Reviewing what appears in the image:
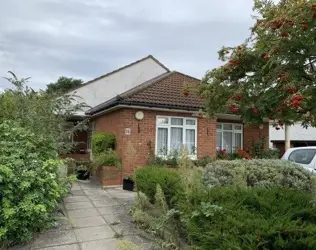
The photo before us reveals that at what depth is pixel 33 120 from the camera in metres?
7.82

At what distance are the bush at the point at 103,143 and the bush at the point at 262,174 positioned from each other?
6.17m

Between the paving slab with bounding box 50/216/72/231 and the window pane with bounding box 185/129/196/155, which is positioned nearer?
the paving slab with bounding box 50/216/72/231

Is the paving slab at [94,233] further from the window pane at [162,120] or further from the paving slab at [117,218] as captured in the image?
the window pane at [162,120]

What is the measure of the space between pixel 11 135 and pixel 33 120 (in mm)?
1494

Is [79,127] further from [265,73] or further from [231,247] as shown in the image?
[231,247]

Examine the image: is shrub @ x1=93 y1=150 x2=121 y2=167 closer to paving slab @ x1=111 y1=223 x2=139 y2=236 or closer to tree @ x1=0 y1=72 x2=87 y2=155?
tree @ x1=0 y1=72 x2=87 y2=155

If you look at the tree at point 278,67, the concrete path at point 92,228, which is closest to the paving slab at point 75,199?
the concrete path at point 92,228

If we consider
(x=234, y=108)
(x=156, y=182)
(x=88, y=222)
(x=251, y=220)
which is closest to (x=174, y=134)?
(x=156, y=182)

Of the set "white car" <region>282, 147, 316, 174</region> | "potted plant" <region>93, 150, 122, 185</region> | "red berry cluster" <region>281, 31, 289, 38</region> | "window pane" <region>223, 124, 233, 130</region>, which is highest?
"red berry cluster" <region>281, 31, 289, 38</region>

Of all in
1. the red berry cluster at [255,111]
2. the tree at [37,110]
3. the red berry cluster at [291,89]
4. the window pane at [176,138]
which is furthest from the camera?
the window pane at [176,138]

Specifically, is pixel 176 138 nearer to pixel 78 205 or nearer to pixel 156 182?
pixel 78 205

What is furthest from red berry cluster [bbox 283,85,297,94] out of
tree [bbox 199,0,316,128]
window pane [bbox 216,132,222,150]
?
window pane [bbox 216,132,222,150]

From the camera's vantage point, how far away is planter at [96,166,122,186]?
36.4 ft

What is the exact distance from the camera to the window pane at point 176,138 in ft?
41.2
